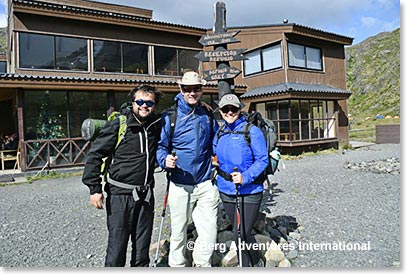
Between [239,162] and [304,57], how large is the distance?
11532 mm

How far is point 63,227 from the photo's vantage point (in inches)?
168

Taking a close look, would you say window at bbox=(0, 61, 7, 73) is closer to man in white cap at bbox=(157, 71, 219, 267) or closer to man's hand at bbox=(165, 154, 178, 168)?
man in white cap at bbox=(157, 71, 219, 267)

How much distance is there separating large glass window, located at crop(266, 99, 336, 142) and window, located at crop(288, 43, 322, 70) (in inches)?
64.2

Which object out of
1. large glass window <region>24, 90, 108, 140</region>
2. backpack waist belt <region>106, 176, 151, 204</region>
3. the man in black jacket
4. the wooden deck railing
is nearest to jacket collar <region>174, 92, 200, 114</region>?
the man in black jacket

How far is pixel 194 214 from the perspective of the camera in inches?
104

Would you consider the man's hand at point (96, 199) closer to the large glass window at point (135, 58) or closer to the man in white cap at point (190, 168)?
the man in white cap at point (190, 168)

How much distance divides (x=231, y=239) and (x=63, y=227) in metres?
2.61

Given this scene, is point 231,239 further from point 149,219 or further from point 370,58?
point 370,58

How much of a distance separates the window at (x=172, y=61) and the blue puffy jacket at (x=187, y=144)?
10.0 m

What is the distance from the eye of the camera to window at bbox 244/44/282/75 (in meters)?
12.3

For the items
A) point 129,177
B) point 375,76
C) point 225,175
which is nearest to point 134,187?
point 129,177

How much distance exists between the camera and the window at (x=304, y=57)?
39.9ft

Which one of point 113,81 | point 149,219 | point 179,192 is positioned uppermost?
point 113,81

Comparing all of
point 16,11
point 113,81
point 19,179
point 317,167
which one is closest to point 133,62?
point 113,81
